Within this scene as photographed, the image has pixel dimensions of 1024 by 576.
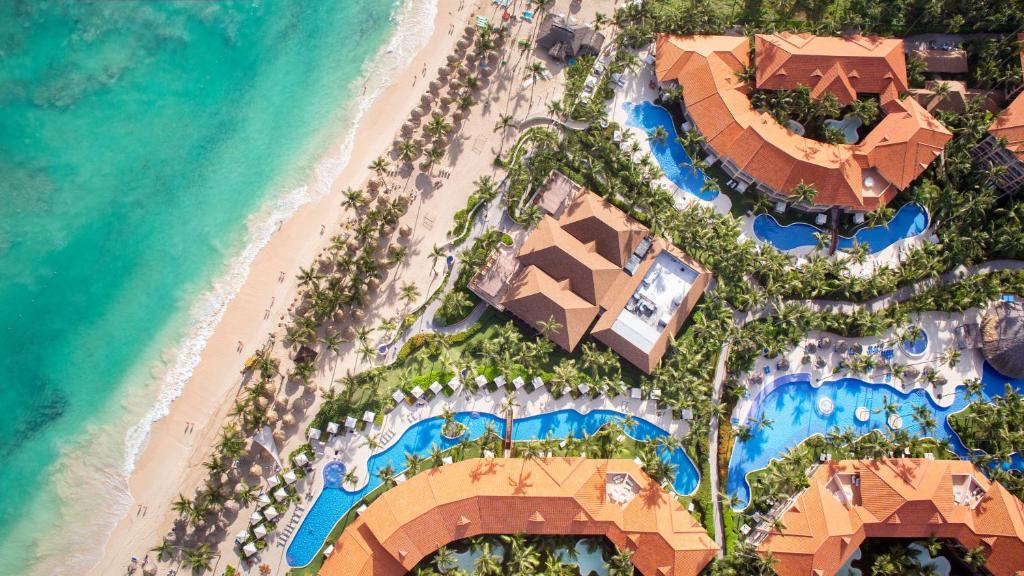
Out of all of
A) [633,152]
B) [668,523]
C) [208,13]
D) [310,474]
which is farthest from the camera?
[208,13]

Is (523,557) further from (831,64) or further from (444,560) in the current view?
(831,64)

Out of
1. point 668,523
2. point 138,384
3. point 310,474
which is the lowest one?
point 668,523

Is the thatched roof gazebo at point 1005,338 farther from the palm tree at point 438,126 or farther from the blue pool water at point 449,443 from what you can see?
the palm tree at point 438,126

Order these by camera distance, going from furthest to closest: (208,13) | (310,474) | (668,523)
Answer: (208,13), (310,474), (668,523)

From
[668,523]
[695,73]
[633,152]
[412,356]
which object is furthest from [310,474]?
[695,73]

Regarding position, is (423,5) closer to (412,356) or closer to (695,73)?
(695,73)

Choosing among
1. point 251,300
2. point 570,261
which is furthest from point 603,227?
point 251,300

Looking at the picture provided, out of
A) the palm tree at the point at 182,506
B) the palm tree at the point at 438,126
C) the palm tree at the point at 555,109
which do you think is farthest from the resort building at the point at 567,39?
the palm tree at the point at 182,506

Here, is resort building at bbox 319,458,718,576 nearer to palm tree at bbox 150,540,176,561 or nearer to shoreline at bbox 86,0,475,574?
palm tree at bbox 150,540,176,561

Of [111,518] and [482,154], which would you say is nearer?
[111,518]
